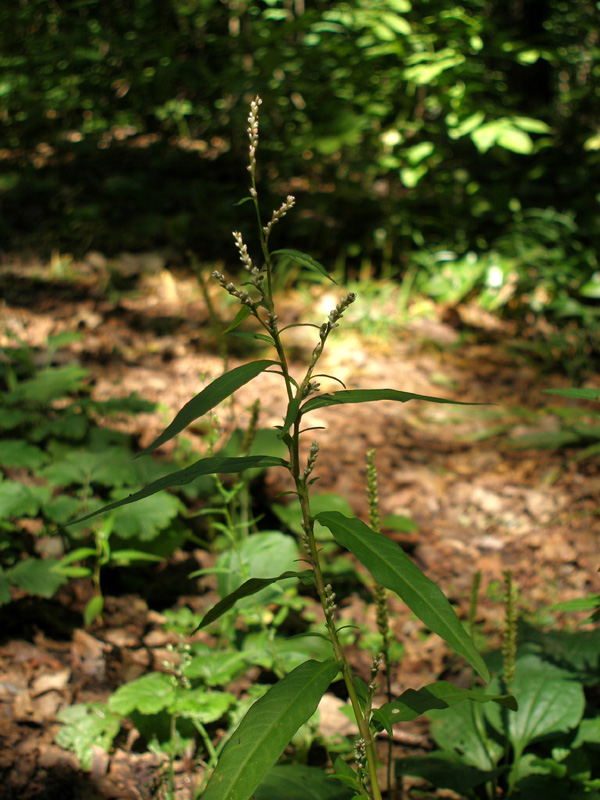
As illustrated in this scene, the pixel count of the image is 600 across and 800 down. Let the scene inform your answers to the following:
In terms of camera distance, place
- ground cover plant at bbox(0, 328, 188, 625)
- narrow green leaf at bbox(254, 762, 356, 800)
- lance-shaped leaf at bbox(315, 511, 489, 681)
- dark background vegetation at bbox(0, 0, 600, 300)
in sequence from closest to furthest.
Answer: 1. lance-shaped leaf at bbox(315, 511, 489, 681)
2. narrow green leaf at bbox(254, 762, 356, 800)
3. ground cover plant at bbox(0, 328, 188, 625)
4. dark background vegetation at bbox(0, 0, 600, 300)

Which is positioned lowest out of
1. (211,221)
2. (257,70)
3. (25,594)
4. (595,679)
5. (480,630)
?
(480,630)

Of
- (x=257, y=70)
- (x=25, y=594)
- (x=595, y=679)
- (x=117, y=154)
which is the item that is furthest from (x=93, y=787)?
(x=117, y=154)

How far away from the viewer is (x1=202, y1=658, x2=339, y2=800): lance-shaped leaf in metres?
0.75

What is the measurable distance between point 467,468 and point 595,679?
1449 mm

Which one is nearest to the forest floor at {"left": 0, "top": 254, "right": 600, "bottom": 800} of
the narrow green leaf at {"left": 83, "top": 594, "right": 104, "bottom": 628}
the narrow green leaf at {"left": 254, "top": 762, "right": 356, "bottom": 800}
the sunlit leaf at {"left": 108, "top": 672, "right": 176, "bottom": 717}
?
the narrow green leaf at {"left": 83, "top": 594, "right": 104, "bottom": 628}

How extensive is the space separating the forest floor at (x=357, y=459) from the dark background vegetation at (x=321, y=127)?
0.65m

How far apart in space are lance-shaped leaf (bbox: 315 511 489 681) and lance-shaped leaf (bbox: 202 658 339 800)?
173 mm

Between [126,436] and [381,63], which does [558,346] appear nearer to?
[381,63]

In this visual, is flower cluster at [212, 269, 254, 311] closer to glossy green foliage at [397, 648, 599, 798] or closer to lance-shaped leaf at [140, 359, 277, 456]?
lance-shaped leaf at [140, 359, 277, 456]

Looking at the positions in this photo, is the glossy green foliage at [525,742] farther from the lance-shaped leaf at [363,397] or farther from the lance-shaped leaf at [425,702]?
the lance-shaped leaf at [363,397]

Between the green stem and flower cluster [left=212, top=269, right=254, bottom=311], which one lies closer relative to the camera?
flower cluster [left=212, top=269, right=254, bottom=311]

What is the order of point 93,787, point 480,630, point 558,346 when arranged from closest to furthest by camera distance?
1. point 93,787
2. point 480,630
3. point 558,346

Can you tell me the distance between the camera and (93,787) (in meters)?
1.45

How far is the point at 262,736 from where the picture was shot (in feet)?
2.51
